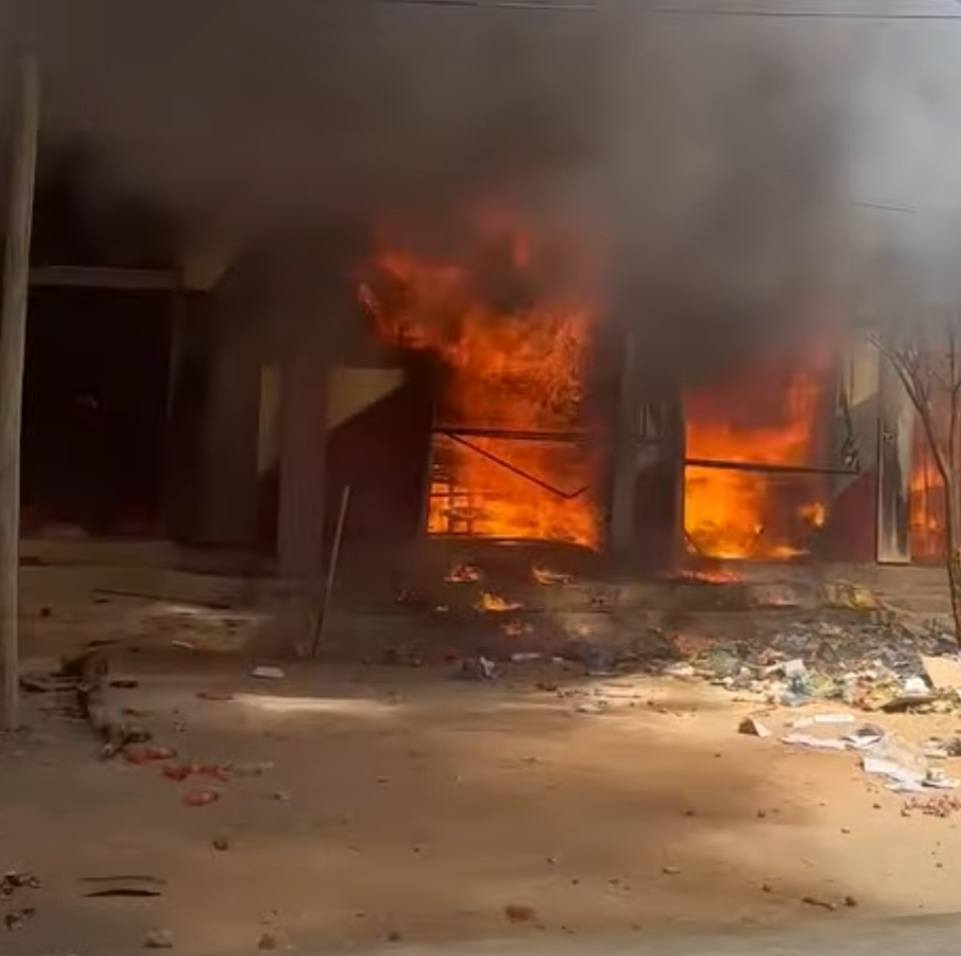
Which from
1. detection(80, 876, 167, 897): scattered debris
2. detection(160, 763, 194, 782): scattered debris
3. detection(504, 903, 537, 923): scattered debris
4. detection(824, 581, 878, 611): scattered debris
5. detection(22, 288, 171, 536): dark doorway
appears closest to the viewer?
detection(504, 903, 537, 923): scattered debris

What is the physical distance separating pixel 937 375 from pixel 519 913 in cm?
541

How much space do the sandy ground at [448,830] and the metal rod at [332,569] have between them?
4.36 feet

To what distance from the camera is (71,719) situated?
4.93 meters

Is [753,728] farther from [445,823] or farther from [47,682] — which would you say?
[47,682]

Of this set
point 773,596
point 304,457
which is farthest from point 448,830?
point 773,596

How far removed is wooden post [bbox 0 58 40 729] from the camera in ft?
15.4

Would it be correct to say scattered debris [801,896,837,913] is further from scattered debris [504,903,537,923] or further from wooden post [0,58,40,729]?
wooden post [0,58,40,729]

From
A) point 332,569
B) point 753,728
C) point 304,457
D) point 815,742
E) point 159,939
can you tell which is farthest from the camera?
point 304,457

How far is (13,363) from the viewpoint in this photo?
187 inches

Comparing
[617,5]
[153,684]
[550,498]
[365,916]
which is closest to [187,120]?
[617,5]

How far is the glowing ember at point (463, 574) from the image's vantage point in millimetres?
7652

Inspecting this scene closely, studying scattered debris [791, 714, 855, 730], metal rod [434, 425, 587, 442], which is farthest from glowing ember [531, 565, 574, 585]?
scattered debris [791, 714, 855, 730]

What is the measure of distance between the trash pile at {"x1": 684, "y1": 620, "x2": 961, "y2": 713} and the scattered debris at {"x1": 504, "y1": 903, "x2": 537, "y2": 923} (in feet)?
9.54

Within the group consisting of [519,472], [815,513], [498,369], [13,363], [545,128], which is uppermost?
[545,128]
